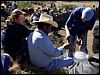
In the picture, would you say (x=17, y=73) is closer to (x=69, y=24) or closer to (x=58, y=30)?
(x=69, y=24)

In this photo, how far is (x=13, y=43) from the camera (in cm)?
678

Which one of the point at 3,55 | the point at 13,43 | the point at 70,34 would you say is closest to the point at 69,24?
the point at 70,34

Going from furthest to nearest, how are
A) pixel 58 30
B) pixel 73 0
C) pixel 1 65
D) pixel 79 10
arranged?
pixel 73 0
pixel 58 30
pixel 79 10
pixel 1 65

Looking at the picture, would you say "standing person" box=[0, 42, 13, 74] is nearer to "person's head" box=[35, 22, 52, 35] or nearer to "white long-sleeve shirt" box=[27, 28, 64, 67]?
"white long-sleeve shirt" box=[27, 28, 64, 67]

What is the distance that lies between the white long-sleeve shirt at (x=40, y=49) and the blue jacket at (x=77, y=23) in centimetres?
298

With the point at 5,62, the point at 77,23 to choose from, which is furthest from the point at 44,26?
the point at 77,23

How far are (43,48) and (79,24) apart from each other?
3.47m

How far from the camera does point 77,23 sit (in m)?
9.61

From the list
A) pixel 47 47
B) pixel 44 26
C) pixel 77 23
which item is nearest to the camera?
pixel 47 47

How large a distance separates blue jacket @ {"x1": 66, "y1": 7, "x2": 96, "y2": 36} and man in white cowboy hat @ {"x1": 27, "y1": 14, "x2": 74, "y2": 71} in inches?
109

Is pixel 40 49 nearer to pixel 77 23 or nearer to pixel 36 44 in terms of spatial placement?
pixel 36 44

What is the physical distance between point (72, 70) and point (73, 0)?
117 feet

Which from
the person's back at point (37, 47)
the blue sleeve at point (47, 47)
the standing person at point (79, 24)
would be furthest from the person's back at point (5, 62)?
the standing person at point (79, 24)

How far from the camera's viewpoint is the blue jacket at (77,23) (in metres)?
9.41
